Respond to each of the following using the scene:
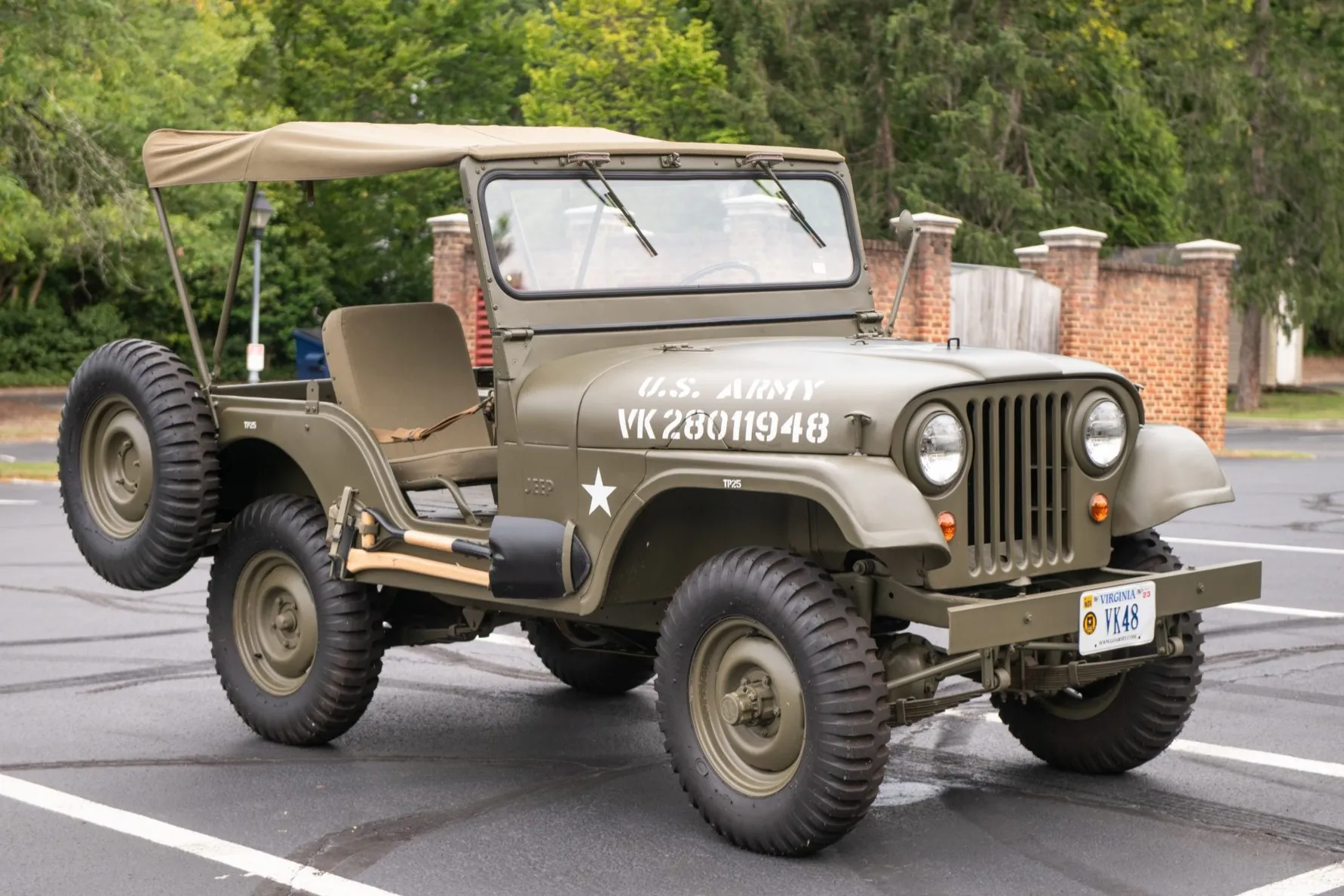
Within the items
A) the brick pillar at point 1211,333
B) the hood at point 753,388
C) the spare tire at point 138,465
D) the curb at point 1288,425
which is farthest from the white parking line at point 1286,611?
the curb at point 1288,425

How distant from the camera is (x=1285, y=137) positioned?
113 feet

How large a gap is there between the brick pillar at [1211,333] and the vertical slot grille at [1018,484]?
20517mm

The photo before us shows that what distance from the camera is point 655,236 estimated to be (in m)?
6.36

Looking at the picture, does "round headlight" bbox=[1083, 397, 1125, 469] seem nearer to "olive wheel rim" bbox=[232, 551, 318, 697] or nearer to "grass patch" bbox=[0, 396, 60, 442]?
"olive wheel rim" bbox=[232, 551, 318, 697]

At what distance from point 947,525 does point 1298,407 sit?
109 ft

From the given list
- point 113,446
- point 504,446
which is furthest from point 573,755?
point 113,446

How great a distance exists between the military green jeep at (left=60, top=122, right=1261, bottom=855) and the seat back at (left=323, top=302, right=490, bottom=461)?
0.04ft

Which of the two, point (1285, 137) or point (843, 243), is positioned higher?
point (1285, 137)

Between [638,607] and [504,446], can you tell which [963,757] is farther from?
[504,446]

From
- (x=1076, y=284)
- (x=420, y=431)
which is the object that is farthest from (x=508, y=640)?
(x=1076, y=284)

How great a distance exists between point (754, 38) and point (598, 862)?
3311 cm

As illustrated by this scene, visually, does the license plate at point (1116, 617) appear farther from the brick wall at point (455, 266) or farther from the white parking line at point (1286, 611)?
the brick wall at point (455, 266)

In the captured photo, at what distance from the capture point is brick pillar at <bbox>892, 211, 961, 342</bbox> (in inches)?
896

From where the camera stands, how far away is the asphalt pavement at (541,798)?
4969 mm
